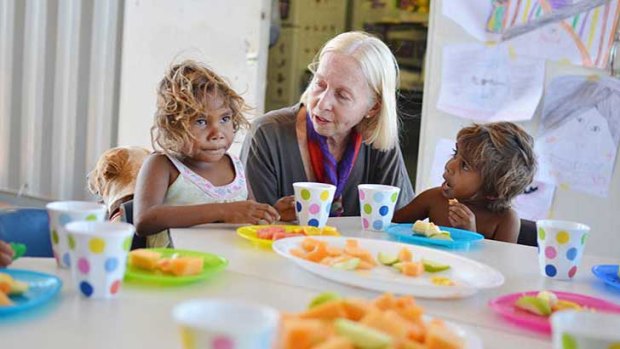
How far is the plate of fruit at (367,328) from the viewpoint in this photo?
77 centimetres

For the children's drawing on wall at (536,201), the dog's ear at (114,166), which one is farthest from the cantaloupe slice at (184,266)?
the children's drawing on wall at (536,201)

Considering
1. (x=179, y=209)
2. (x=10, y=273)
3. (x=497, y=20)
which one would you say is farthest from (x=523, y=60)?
(x=10, y=273)

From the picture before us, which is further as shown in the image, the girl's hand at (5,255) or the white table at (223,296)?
the girl's hand at (5,255)

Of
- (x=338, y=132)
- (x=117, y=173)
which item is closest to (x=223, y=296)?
(x=338, y=132)

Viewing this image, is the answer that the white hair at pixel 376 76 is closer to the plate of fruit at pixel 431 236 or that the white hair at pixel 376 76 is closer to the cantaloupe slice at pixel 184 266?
the plate of fruit at pixel 431 236

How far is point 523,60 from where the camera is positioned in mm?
3150

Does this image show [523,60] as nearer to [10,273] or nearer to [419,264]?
[419,264]

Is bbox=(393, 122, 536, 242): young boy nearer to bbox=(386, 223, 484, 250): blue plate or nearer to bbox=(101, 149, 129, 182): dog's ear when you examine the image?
bbox=(386, 223, 484, 250): blue plate

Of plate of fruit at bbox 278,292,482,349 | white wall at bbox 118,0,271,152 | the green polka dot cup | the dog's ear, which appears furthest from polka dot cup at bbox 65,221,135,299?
white wall at bbox 118,0,271,152

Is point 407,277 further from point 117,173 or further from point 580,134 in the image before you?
point 580,134

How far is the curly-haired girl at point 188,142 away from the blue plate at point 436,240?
383mm

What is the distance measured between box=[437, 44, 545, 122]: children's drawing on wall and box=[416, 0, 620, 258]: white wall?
3 centimetres

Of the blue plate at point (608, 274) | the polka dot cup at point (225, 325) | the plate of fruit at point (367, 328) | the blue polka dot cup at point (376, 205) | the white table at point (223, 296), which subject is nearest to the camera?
the polka dot cup at point (225, 325)

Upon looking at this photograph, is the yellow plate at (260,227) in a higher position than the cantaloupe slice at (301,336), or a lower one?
lower
